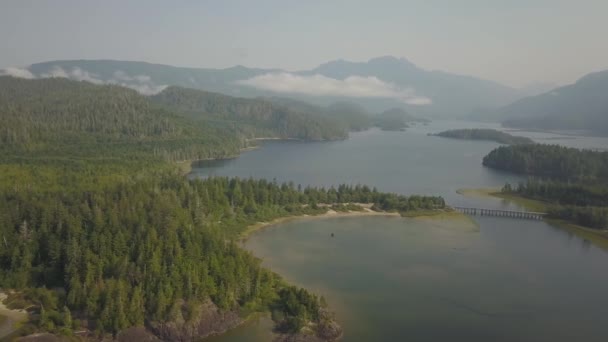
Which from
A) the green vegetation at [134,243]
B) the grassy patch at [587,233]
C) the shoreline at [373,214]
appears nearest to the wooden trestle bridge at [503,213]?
the shoreline at [373,214]

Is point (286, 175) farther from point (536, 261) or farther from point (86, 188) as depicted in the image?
point (536, 261)

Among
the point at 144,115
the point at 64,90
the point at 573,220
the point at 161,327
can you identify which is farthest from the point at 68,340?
the point at 64,90

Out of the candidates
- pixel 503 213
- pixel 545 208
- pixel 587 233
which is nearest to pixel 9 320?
pixel 587 233

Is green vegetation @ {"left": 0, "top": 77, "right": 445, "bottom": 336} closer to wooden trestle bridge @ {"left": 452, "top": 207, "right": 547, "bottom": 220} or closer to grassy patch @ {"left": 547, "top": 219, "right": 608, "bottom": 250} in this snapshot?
wooden trestle bridge @ {"left": 452, "top": 207, "right": 547, "bottom": 220}

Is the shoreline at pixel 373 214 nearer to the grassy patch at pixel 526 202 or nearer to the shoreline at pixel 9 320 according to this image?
the grassy patch at pixel 526 202

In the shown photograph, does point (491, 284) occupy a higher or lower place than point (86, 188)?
lower

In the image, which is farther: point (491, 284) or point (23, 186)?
point (23, 186)

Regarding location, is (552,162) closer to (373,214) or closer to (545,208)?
(545,208)
